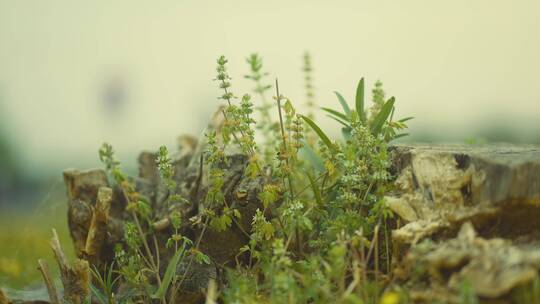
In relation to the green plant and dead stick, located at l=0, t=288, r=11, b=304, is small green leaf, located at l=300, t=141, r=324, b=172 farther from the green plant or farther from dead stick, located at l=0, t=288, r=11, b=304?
dead stick, located at l=0, t=288, r=11, b=304

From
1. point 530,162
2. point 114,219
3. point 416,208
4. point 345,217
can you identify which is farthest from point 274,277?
point 114,219

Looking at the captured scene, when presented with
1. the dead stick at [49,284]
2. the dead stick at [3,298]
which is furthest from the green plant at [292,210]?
the dead stick at [3,298]

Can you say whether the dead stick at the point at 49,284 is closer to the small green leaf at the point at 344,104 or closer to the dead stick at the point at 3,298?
the dead stick at the point at 3,298

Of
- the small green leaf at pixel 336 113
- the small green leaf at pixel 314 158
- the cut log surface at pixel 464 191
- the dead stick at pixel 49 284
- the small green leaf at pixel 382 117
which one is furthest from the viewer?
the small green leaf at pixel 314 158

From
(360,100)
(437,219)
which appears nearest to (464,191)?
(437,219)

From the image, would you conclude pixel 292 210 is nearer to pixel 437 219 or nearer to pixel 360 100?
pixel 437 219

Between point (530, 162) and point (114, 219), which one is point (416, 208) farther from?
point (114, 219)

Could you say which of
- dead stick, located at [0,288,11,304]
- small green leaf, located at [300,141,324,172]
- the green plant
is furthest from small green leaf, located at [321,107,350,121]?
dead stick, located at [0,288,11,304]

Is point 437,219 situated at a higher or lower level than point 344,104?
lower
